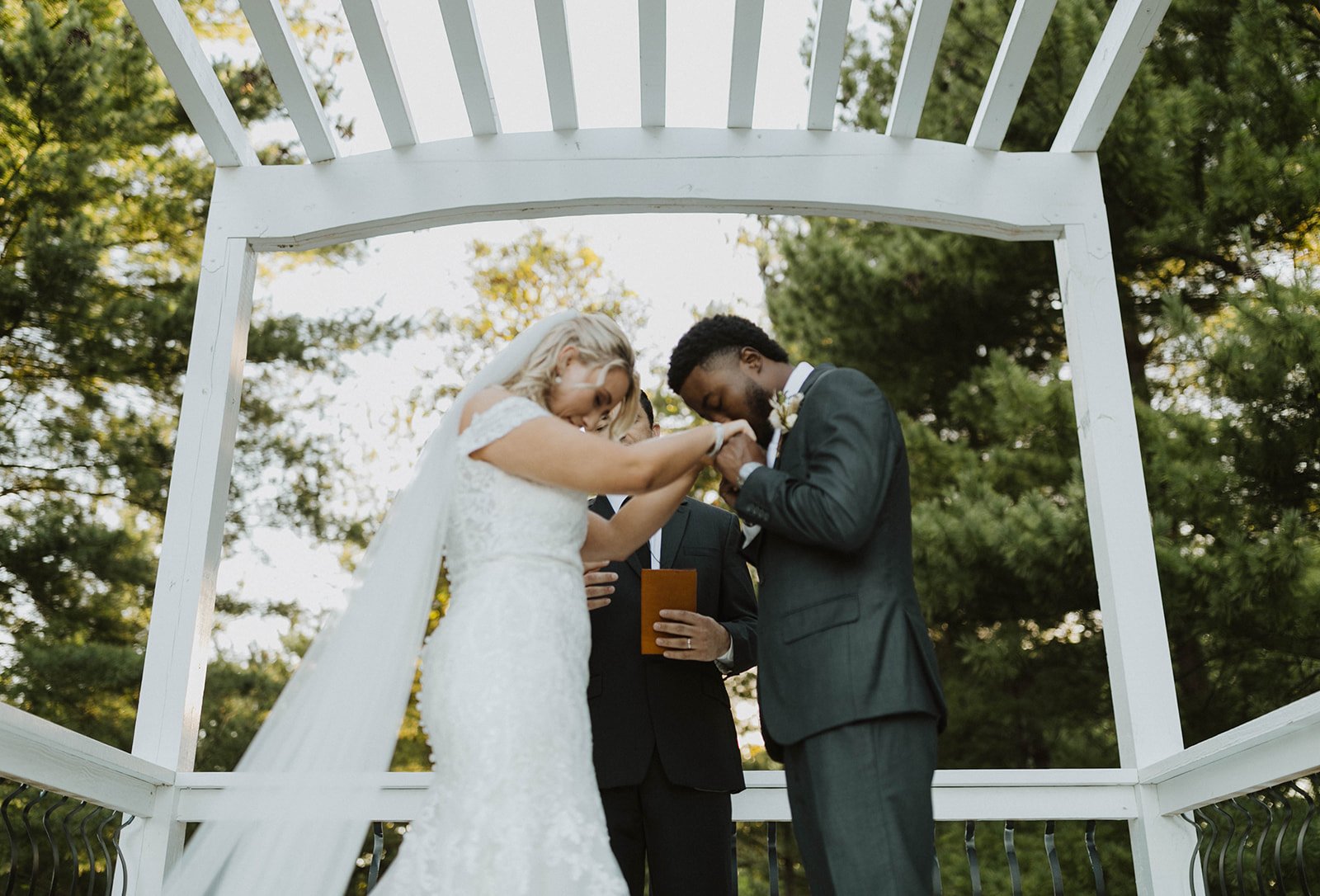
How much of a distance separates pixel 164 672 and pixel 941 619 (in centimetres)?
600

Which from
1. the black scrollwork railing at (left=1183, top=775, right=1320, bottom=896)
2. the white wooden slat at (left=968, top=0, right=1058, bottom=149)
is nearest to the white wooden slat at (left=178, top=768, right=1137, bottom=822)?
the black scrollwork railing at (left=1183, top=775, right=1320, bottom=896)

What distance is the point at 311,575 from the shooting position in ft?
34.8

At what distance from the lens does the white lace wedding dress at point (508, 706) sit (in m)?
2.28

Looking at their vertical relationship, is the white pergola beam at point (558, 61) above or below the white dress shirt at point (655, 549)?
above

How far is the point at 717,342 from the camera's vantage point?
2.95 meters

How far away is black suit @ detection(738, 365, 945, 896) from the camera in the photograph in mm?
2371

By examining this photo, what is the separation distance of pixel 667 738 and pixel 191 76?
251 centimetres

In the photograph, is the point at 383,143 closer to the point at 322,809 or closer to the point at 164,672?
the point at 164,672

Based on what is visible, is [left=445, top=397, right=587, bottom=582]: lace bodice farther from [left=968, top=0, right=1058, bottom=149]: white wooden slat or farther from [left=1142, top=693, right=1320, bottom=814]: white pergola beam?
[left=968, top=0, right=1058, bottom=149]: white wooden slat

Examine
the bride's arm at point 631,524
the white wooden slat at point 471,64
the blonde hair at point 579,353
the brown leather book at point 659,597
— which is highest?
the white wooden slat at point 471,64

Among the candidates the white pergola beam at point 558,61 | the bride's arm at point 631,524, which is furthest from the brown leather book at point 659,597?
the white pergola beam at point 558,61

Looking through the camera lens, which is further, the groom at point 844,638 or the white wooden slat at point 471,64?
the white wooden slat at point 471,64

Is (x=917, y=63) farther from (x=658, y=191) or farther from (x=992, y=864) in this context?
(x=992, y=864)

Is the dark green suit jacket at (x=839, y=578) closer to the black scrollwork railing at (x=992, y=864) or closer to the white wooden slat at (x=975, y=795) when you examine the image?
the white wooden slat at (x=975, y=795)
